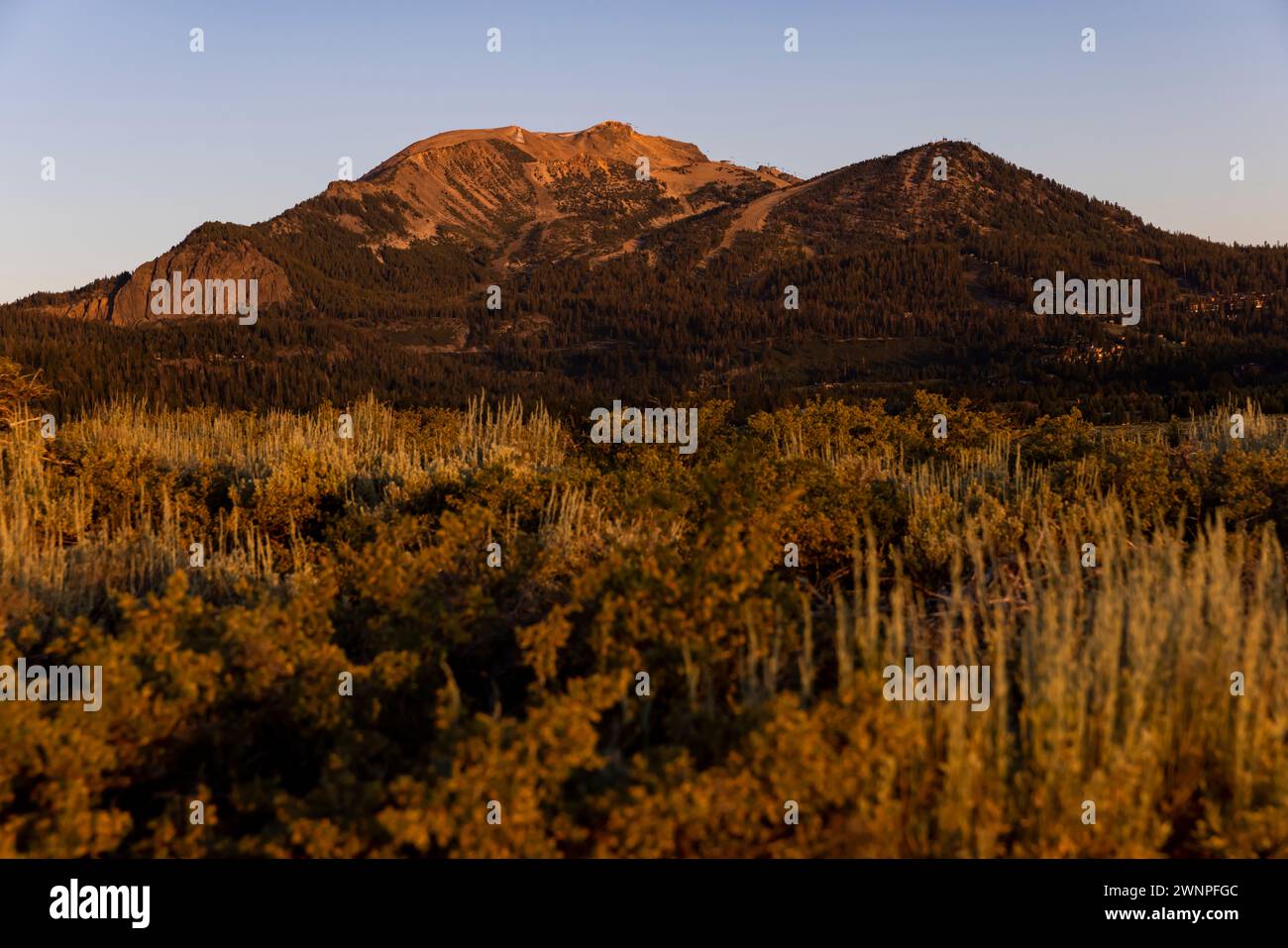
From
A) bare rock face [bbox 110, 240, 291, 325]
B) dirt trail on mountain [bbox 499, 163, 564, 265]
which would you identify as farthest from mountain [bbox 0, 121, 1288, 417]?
dirt trail on mountain [bbox 499, 163, 564, 265]

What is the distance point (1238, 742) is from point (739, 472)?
13.1 feet

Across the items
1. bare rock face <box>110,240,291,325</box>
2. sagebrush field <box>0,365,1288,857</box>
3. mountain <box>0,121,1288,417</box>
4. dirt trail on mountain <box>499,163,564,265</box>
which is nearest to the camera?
sagebrush field <box>0,365,1288,857</box>

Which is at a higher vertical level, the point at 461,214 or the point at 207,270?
the point at 461,214

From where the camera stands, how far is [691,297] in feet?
261

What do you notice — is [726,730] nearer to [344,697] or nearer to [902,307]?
[344,697]

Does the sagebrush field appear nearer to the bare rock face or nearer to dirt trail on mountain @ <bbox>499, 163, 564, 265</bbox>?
the bare rock face

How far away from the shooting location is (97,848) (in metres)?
3.84

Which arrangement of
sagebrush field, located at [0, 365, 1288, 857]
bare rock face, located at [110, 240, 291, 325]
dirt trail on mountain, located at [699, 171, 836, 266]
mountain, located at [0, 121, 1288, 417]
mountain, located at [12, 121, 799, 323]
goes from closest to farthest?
sagebrush field, located at [0, 365, 1288, 857] → mountain, located at [0, 121, 1288, 417] → bare rock face, located at [110, 240, 291, 325] → mountain, located at [12, 121, 799, 323] → dirt trail on mountain, located at [699, 171, 836, 266]

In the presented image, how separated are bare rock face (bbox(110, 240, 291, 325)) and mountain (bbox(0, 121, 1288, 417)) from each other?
0.76 feet

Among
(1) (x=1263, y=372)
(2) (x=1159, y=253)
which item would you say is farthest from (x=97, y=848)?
(2) (x=1159, y=253)

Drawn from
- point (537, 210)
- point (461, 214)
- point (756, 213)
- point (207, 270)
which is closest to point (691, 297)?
point (756, 213)

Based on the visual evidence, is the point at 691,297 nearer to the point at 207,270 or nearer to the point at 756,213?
the point at 756,213

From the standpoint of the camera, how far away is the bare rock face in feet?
255

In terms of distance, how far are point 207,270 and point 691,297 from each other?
3942 centimetres
